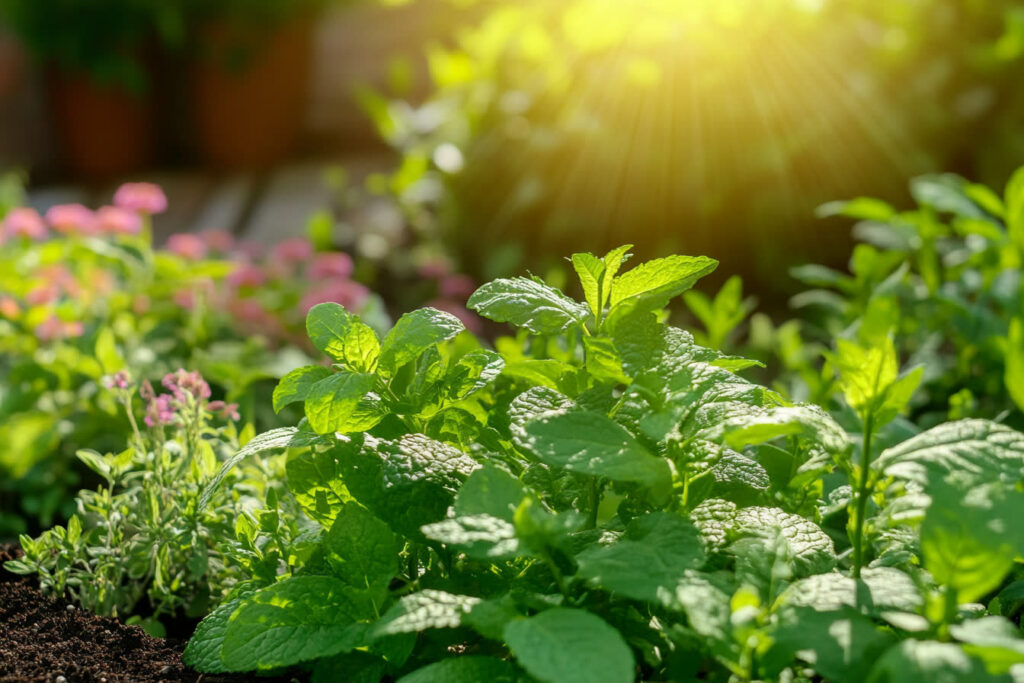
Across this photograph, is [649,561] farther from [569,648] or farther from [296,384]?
[296,384]

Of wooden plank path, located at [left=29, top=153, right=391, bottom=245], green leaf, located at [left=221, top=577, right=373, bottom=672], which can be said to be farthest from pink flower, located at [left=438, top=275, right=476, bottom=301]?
green leaf, located at [left=221, top=577, right=373, bottom=672]

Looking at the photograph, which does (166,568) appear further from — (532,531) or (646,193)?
(646,193)

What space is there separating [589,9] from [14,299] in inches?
62.3

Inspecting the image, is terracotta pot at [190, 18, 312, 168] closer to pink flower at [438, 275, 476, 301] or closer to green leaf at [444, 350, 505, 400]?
pink flower at [438, 275, 476, 301]

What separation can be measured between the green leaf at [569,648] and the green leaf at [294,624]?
7.5 inches

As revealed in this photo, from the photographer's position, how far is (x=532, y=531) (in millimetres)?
774

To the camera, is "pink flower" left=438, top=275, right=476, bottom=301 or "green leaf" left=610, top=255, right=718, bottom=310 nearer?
"green leaf" left=610, top=255, right=718, bottom=310

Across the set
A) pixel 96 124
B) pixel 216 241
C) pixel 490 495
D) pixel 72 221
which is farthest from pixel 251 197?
pixel 490 495

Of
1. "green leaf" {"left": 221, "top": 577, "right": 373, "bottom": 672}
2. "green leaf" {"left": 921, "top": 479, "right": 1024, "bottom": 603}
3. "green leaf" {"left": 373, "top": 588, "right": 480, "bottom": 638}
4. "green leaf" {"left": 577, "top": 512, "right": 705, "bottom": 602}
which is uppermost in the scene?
"green leaf" {"left": 921, "top": 479, "right": 1024, "bottom": 603}

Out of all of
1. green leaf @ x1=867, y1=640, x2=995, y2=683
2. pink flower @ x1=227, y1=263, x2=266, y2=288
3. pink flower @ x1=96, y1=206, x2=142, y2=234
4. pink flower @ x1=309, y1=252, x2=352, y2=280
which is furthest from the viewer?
pink flower @ x1=309, y1=252, x2=352, y2=280

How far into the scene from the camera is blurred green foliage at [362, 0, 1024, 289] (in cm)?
270

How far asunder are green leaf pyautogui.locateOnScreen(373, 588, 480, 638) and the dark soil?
0.91 feet

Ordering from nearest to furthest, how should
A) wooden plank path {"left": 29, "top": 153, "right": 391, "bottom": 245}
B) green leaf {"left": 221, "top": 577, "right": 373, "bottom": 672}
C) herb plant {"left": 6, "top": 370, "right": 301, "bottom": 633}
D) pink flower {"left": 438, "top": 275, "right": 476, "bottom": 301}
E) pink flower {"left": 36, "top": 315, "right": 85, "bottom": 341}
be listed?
green leaf {"left": 221, "top": 577, "right": 373, "bottom": 672}, herb plant {"left": 6, "top": 370, "right": 301, "bottom": 633}, pink flower {"left": 36, "top": 315, "right": 85, "bottom": 341}, pink flower {"left": 438, "top": 275, "right": 476, "bottom": 301}, wooden plank path {"left": 29, "top": 153, "right": 391, "bottom": 245}

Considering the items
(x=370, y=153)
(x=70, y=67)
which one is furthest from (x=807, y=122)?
(x=70, y=67)
